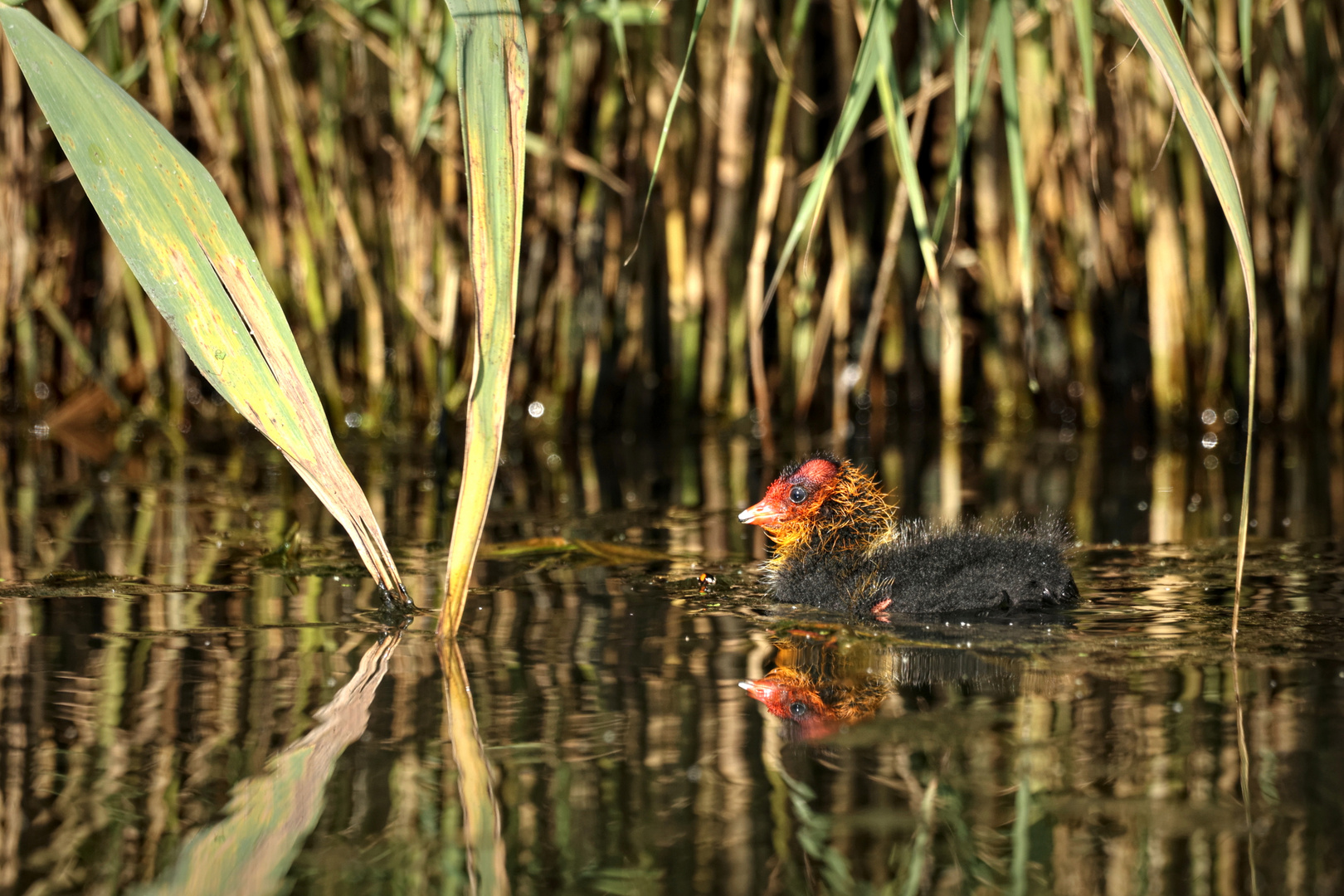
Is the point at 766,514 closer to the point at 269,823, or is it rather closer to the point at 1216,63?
the point at 1216,63

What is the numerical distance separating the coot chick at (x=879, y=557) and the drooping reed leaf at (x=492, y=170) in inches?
48.0

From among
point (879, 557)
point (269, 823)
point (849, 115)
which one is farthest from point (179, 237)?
point (879, 557)

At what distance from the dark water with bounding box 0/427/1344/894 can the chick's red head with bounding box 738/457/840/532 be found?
16 centimetres

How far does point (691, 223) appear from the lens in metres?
6.76

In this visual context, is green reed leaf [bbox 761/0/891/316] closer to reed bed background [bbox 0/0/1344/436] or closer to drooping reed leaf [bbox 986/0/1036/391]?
drooping reed leaf [bbox 986/0/1036/391]

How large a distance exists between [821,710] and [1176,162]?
14.5 ft

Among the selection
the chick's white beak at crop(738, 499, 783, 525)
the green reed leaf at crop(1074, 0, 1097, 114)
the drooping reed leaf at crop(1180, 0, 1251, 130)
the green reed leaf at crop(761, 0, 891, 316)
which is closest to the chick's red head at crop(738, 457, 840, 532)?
the chick's white beak at crop(738, 499, 783, 525)

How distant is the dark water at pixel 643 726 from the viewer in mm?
2156

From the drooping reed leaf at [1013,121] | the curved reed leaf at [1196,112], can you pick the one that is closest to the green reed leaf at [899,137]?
the drooping reed leaf at [1013,121]

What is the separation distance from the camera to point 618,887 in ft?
6.80

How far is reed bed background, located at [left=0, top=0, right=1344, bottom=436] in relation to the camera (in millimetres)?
6309

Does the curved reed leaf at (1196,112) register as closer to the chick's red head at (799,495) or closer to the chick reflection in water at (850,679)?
the chick reflection in water at (850,679)

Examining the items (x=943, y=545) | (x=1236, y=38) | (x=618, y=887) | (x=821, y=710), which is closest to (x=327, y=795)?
(x=618, y=887)

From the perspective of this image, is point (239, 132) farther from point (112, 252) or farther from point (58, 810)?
point (58, 810)
